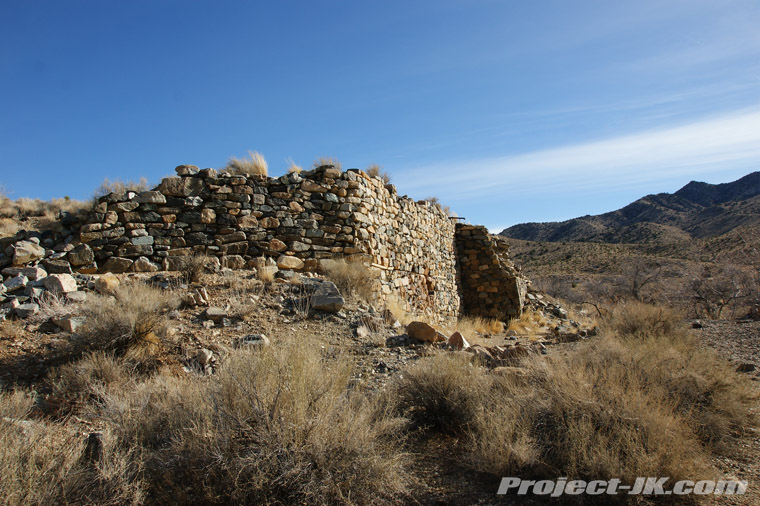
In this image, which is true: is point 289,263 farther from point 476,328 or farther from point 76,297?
point 476,328

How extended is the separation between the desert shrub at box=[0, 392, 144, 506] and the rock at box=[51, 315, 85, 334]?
2361 millimetres

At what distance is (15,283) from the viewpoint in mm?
6191

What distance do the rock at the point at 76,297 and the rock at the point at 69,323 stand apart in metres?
0.65

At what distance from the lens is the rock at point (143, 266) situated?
24.1 feet

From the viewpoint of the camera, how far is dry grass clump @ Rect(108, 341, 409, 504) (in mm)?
2609

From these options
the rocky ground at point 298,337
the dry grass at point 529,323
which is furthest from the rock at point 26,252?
the dry grass at point 529,323

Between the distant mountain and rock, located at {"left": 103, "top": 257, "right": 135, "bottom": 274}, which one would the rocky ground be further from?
the distant mountain

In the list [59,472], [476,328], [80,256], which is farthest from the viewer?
[476,328]

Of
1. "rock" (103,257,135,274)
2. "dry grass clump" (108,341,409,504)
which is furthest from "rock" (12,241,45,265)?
"dry grass clump" (108,341,409,504)

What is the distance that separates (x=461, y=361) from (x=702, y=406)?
2.10 m

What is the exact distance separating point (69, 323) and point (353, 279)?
3985mm

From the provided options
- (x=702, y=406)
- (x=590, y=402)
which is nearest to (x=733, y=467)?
(x=702, y=406)

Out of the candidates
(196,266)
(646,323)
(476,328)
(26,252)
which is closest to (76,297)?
(196,266)

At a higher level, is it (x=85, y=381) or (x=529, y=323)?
(x=85, y=381)
